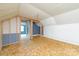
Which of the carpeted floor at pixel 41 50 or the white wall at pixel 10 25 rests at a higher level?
the white wall at pixel 10 25

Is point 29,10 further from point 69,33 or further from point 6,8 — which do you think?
point 69,33

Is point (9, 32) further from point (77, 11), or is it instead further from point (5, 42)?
point (77, 11)

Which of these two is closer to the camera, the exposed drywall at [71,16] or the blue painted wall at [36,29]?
the exposed drywall at [71,16]

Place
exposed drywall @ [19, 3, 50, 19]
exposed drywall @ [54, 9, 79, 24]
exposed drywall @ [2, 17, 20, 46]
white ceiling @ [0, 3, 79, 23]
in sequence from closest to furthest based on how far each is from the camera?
white ceiling @ [0, 3, 79, 23] → exposed drywall @ [54, 9, 79, 24] → exposed drywall @ [19, 3, 50, 19] → exposed drywall @ [2, 17, 20, 46]

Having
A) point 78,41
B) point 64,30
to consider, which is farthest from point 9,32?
point 78,41

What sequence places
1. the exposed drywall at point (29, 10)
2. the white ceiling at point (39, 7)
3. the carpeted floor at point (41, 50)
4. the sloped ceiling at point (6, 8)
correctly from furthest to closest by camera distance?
the exposed drywall at point (29, 10), the carpeted floor at point (41, 50), the white ceiling at point (39, 7), the sloped ceiling at point (6, 8)

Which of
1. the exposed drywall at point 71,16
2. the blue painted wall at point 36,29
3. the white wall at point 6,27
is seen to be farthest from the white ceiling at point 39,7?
the blue painted wall at point 36,29

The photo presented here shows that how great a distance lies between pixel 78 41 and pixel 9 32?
403 centimetres

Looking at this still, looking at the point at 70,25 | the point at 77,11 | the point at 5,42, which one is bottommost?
the point at 5,42

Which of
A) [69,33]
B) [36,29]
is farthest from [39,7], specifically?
[36,29]

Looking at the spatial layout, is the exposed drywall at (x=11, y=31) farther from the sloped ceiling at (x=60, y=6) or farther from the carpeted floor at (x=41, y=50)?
the sloped ceiling at (x=60, y=6)

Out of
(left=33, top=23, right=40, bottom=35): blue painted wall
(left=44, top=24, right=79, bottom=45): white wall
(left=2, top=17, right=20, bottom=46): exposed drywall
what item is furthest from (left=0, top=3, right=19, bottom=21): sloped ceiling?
(left=33, top=23, right=40, bottom=35): blue painted wall

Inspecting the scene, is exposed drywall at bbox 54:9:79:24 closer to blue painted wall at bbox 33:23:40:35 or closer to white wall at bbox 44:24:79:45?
white wall at bbox 44:24:79:45

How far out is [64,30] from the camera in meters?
6.43
